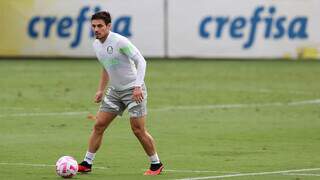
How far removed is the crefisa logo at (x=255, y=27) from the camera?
3991cm

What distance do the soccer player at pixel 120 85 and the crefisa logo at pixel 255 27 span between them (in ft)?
84.1

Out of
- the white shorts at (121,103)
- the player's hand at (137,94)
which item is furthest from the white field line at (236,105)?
the player's hand at (137,94)

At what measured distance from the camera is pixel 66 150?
1697 cm

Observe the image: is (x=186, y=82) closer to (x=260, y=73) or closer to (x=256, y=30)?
(x=260, y=73)

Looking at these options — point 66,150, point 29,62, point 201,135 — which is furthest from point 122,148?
point 29,62

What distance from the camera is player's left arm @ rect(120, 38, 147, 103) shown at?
14.0m

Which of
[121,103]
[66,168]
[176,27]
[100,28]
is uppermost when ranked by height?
[100,28]

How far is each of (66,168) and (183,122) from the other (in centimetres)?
822

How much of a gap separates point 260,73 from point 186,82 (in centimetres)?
426

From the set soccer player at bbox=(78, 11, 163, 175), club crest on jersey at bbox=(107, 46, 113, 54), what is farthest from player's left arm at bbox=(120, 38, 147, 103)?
club crest on jersey at bbox=(107, 46, 113, 54)

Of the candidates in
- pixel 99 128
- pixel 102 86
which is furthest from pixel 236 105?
pixel 99 128

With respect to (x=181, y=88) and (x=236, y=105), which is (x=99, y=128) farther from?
(x=181, y=88)

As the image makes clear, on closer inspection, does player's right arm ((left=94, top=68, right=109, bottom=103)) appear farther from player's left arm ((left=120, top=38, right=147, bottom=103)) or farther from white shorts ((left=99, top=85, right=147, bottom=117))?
player's left arm ((left=120, top=38, right=147, bottom=103))

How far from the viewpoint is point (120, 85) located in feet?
47.3
